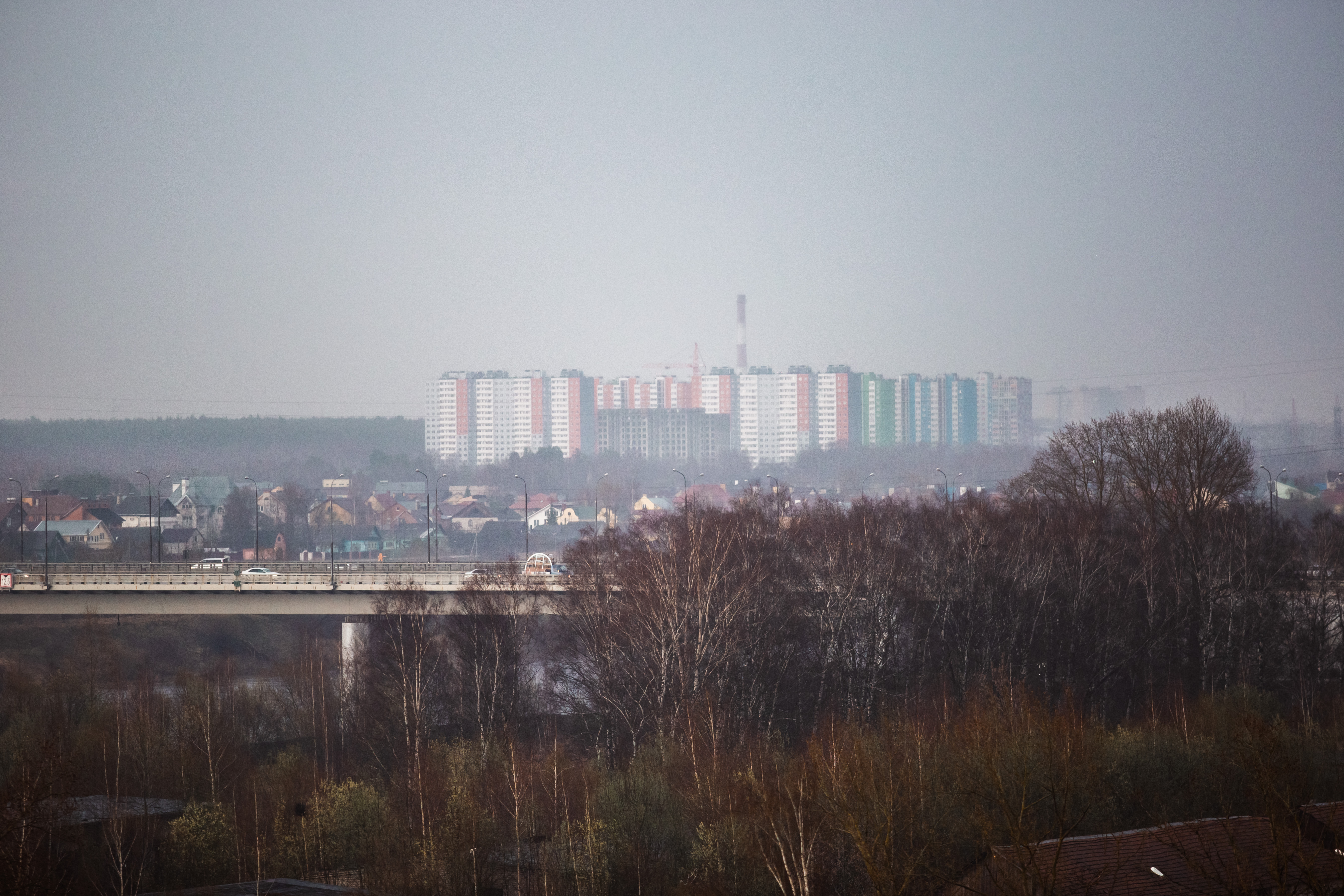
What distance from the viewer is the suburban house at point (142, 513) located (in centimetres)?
8250

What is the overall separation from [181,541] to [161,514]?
686 centimetres

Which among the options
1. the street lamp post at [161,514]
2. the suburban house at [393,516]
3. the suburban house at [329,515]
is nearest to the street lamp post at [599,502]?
the suburban house at [393,516]

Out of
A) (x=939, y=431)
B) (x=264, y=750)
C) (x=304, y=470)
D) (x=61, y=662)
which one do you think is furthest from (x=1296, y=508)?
(x=939, y=431)

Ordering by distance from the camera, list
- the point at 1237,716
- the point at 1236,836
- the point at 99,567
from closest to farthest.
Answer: the point at 1236,836, the point at 1237,716, the point at 99,567

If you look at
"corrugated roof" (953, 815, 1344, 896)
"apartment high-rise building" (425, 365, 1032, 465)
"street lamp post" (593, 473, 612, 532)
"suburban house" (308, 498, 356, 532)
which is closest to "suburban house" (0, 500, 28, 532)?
"suburban house" (308, 498, 356, 532)

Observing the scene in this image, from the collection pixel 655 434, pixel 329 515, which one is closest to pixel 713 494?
pixel 329 515

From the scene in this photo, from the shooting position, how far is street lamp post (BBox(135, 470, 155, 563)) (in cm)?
5028

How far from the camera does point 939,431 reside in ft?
635

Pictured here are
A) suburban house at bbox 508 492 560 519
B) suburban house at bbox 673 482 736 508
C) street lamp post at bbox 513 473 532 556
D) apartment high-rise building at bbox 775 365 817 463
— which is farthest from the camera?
apartment high-rise building at bbox 775 365 817 463

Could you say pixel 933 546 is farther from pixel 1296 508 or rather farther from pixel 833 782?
pixel 1296 508

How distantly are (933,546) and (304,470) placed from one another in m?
120

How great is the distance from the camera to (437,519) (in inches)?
2516

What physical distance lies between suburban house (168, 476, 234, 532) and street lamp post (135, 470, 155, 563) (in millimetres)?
2655

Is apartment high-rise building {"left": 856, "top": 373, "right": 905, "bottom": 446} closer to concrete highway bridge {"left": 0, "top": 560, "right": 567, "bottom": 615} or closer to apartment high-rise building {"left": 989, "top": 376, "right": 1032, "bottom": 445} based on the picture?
apartment high-rise building {"left": 989, "top": 376, "right": 1032, "bottom": 445}
